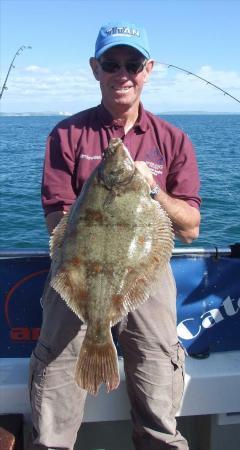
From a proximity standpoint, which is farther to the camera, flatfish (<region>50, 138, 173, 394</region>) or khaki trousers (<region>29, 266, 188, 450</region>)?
khaki trousers (<region>29, 266, 188, 450</region>)

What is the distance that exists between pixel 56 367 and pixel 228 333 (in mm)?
1399

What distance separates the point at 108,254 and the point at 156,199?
0.51 m

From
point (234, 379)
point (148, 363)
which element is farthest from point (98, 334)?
point (234, 379)

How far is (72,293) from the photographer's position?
9.17 ft

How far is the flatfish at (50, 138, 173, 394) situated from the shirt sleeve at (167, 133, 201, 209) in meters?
0.57

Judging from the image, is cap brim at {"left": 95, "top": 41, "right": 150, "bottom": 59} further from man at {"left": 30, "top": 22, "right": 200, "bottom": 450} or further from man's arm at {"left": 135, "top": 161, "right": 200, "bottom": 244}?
man's arm at {"left": 135, "top": 161, "right": 200, "bottom": 244}

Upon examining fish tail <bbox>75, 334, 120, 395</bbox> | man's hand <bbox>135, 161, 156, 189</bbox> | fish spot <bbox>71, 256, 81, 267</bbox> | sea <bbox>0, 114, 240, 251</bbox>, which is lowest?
sea <bbox>0, 114, 240, 251</bbox>

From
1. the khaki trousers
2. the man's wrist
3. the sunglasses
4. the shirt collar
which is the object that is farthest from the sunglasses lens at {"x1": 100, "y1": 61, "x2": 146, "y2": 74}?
the khaki trousers

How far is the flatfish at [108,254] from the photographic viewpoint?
2.75 m

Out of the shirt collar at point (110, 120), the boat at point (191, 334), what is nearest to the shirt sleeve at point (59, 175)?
the shirt collar at point (110, 120)

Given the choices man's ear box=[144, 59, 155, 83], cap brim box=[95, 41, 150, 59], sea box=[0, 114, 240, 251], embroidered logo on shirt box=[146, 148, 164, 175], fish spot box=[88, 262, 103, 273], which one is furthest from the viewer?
sea box=[0, 114, 240, 251]

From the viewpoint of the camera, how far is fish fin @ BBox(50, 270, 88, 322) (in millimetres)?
2777

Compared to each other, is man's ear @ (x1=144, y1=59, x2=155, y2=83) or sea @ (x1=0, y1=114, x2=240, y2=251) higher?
man's ear @ (x1=144, y1=59, x2=155, y2=83)

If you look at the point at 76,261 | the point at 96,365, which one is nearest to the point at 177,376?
the point at 96,365
